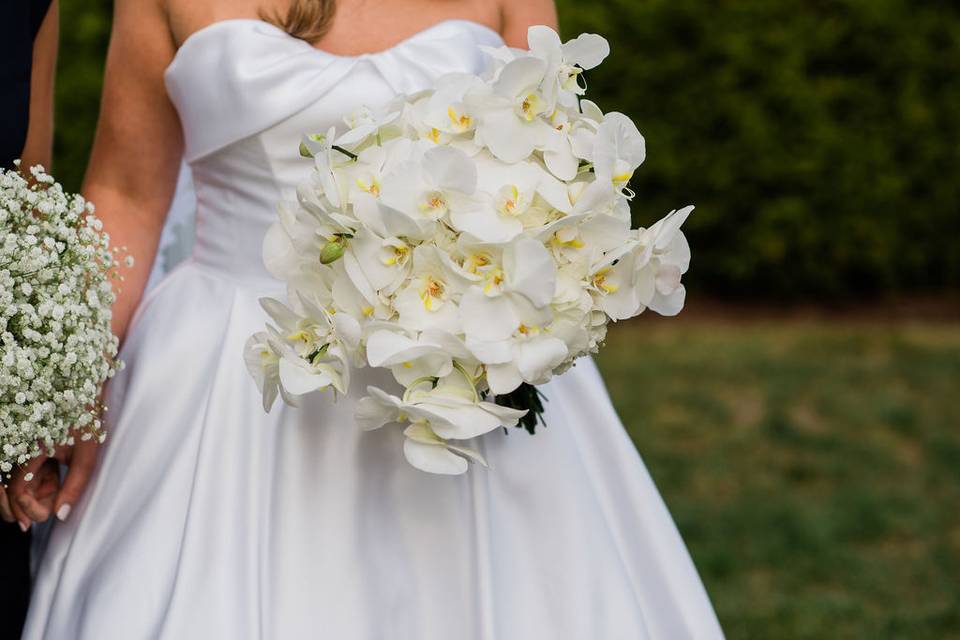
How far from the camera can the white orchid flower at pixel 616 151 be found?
6.43 ft

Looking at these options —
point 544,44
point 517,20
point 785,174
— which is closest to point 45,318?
point 544,44

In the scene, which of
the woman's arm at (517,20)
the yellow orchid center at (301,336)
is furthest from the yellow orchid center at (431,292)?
the woman's arm at (517,20)

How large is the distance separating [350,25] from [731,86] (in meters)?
5.48

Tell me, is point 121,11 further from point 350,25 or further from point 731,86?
point 731,86

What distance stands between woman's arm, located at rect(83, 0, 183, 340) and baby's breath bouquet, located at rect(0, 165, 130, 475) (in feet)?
1.34

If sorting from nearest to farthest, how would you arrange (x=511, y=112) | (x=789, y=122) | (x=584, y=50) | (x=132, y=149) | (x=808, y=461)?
(x=511, y=112), (x=584, y=50), (x=132, y=149), (x=808, y=461), (x=789, y=122)

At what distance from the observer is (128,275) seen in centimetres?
251

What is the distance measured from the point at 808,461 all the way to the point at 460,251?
13.5 feet

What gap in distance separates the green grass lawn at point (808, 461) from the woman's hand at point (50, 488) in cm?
263

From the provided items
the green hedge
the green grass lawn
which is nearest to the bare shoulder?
the green grass lawn

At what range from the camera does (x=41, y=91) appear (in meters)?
2.52

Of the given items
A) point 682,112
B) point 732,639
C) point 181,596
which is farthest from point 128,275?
point 682,112

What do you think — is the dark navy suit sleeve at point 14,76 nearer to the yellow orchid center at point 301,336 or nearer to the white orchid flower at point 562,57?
the yellow orchid center at point 301,336

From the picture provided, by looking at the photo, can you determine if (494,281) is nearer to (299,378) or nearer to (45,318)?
(299,378)
